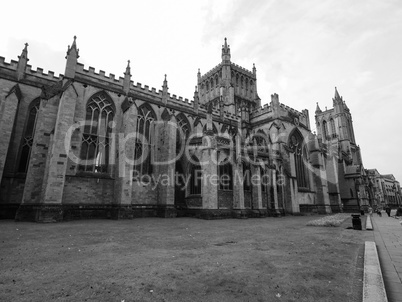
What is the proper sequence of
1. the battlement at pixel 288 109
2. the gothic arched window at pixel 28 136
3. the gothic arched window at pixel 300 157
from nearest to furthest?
the gothic arched window at pixel 28 136, the gothic arched window at pixel 300 157, the battlement at pixel 288 109

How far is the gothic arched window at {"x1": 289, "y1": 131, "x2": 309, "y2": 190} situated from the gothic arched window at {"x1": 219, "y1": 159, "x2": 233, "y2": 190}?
13426 mm

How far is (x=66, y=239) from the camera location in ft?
27.9

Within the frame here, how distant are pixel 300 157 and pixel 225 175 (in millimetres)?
16288

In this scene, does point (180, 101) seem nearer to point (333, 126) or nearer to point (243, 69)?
point (243, 69)

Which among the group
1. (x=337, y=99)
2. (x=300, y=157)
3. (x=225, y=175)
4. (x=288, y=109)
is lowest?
(x=225, y=175)

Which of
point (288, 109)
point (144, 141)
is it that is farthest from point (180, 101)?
point (288, 109)

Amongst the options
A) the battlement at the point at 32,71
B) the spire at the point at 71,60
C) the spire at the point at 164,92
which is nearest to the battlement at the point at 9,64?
the battlement at the point at 32,71

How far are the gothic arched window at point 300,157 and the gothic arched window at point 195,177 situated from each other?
1594 cm

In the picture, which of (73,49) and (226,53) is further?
(226,53)

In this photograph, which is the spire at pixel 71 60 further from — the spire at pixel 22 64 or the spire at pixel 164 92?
the spire at pixel 164 92

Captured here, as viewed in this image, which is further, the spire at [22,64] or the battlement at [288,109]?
the battlement at [288,109]

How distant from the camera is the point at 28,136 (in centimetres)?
1798

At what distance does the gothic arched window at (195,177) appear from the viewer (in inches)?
829

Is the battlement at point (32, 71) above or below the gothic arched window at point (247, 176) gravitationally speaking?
above
